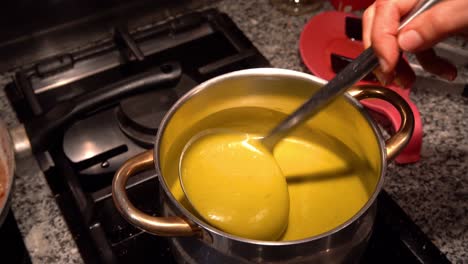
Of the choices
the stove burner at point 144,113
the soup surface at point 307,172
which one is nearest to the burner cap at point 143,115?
the stove burner at point 144,113

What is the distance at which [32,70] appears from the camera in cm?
80

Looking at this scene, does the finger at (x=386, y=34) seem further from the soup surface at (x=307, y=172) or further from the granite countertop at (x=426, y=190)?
the granite countertop at (x=426, y=190)

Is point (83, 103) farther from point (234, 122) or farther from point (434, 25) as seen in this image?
point (434, 25)

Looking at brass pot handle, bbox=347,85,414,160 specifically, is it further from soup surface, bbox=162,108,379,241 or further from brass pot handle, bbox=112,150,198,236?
brass pot handle, bbox=112,150,198,236

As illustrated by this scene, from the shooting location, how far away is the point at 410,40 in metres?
0.47

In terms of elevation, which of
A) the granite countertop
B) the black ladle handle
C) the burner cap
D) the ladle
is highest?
the black ladle handle

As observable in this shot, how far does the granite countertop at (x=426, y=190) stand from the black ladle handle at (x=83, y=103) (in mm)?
56

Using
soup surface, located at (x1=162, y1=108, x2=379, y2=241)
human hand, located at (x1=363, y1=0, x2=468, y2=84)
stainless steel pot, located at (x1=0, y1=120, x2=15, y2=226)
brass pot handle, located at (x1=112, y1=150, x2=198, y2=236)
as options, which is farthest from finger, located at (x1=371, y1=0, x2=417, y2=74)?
stainless steel pot, located at (x1=0, y1=120, x2=15, y2=226)

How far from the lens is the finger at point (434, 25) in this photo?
1.47ft

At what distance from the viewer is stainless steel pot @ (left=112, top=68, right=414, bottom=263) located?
44 cm

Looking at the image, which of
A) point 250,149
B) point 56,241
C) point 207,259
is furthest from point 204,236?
point 56,241

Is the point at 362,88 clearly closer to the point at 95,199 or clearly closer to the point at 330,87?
the point at 330,87

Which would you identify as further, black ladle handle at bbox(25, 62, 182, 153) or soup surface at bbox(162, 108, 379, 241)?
black ladle handle at bbox(25, 62, 182, 153)

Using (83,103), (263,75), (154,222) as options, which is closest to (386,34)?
(263,75)
